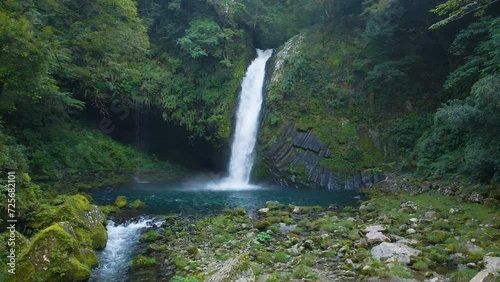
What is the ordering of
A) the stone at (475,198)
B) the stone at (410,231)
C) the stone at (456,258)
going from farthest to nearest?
the stone at (475,198), the stone at (410,231), the stone at (456,258)

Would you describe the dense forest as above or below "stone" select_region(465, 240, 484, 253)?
above

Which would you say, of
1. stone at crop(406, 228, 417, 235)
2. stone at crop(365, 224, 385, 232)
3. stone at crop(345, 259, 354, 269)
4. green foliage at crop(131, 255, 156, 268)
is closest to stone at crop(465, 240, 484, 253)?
stone at crop(406, 228, 417, 235)

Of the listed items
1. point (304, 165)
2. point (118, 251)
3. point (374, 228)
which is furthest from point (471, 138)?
point (118, 251)

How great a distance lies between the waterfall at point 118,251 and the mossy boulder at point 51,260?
0.50 metres

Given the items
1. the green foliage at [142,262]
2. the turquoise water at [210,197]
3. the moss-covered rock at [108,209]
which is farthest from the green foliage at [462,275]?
the moss-covered rock at [108,209]

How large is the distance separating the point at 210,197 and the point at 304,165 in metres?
5.02

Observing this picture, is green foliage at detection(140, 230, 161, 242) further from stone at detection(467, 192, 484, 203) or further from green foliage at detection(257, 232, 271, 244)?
stone at detection(467, 192, 484, 203)

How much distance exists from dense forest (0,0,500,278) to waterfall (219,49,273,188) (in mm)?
599

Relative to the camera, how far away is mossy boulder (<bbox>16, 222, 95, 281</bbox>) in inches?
214

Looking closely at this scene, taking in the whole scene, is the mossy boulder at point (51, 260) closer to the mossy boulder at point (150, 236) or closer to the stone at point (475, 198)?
the mossy boulder at point (150, 236)

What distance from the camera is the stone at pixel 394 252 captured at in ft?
21.1

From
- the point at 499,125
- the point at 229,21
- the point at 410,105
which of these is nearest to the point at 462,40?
the point at 410,105

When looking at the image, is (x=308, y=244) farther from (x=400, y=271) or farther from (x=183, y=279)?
(x=183, y=279)

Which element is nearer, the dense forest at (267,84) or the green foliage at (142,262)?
the green foliage at (142,262)
